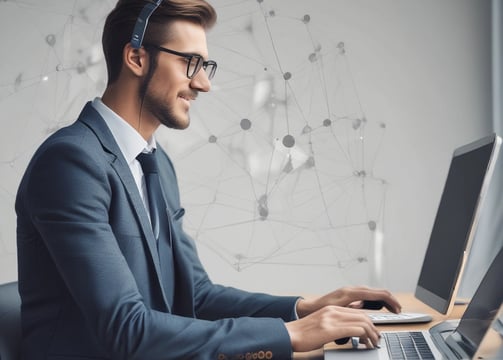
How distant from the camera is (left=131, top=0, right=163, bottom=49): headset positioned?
1.35 metres

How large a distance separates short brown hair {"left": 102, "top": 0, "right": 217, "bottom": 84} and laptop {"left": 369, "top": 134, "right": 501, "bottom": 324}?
2.27ft

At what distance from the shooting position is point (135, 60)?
1375 millimetres

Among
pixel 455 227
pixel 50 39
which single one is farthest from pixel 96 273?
pixel 50 39

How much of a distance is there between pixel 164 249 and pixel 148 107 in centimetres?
30

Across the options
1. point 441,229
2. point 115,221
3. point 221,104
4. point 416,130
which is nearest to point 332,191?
point 416,130

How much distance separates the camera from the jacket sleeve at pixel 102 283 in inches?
41.6

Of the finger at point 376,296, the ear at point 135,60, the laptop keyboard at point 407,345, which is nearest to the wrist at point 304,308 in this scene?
the finger at point 376,296

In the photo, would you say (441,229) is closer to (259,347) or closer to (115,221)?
(259,347)

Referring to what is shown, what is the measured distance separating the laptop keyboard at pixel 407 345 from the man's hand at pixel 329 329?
45 millimetres

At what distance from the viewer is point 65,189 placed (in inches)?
43.5

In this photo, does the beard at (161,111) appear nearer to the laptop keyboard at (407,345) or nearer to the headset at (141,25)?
the headset at (141,25)

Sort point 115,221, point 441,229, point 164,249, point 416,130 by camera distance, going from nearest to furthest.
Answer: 1. point 115,221
2. point 164,249
3. point 441,229
4. point 416,130

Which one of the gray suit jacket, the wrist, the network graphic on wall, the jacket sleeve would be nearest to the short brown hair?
the gray suit jacket

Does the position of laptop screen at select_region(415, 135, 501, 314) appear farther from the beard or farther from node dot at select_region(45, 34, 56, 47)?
node dot at select_region(45, 34, 56, 47)
